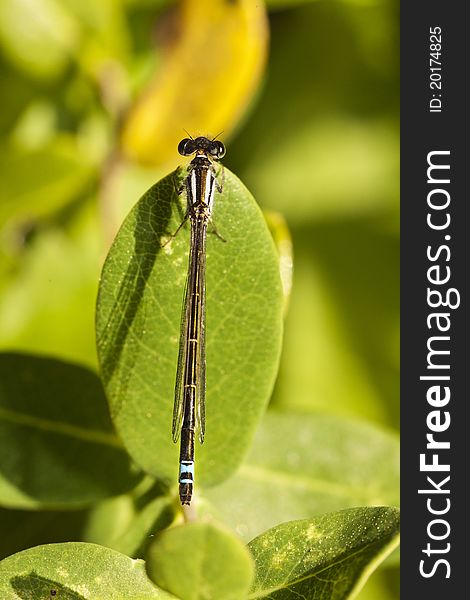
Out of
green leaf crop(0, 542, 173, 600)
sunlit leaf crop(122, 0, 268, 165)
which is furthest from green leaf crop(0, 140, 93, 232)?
green leaf crop(0, 542, 173, 600)

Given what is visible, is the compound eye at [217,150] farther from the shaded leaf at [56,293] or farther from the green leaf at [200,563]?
the green leaf at [200,563]

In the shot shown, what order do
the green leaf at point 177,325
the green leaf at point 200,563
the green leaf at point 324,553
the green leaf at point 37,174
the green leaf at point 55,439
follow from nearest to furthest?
the green leaf at point 200,563, the green leaf at point 324,553, the green leaf at point 177,325, the green leaf at point 55,439, the green leaf at point 37,174

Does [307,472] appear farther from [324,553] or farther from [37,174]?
[37,174]

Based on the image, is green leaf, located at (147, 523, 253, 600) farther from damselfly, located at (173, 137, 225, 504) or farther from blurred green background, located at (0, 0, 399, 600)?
blurred green background, located at (0, 0, 399, 600)

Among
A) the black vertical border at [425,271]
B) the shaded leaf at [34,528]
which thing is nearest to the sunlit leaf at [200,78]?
the black vertical border at [425,271]

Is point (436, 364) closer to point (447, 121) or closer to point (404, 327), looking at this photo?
point (404, 327)
